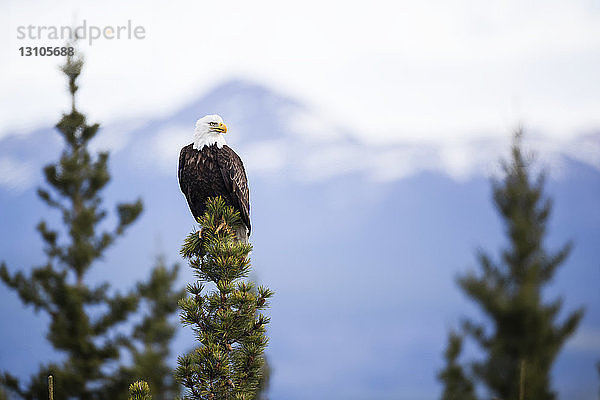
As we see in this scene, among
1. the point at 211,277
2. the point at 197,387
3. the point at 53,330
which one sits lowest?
the point at 197,387

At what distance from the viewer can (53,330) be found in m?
18.3

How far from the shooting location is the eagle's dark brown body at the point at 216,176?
7.96 m

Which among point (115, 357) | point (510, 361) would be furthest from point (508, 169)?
point (115, 357)

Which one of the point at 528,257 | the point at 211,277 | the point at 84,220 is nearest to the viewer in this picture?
the point at 211,277

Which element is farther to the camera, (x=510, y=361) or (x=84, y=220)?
(x=84, y=220)

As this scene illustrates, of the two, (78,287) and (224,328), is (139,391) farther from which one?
(78,287)

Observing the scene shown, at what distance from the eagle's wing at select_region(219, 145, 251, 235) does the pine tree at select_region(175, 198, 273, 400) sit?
193 centimetres

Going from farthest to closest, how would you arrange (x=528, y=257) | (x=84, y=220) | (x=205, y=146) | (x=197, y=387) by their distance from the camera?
(x=84, y=220)
(x=528, y=257)
(x=205, y=146)
(x=197, y=387)

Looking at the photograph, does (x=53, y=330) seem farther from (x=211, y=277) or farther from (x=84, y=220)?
(x=211, y=277)

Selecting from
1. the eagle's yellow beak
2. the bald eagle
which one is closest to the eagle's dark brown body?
the bald eagle

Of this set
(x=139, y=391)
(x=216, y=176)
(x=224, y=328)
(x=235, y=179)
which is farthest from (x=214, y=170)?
(x=139, y=391)

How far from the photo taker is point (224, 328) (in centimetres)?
564

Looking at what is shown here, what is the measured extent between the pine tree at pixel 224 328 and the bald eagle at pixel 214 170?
200cm

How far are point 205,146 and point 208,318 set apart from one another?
3046 millimetres
